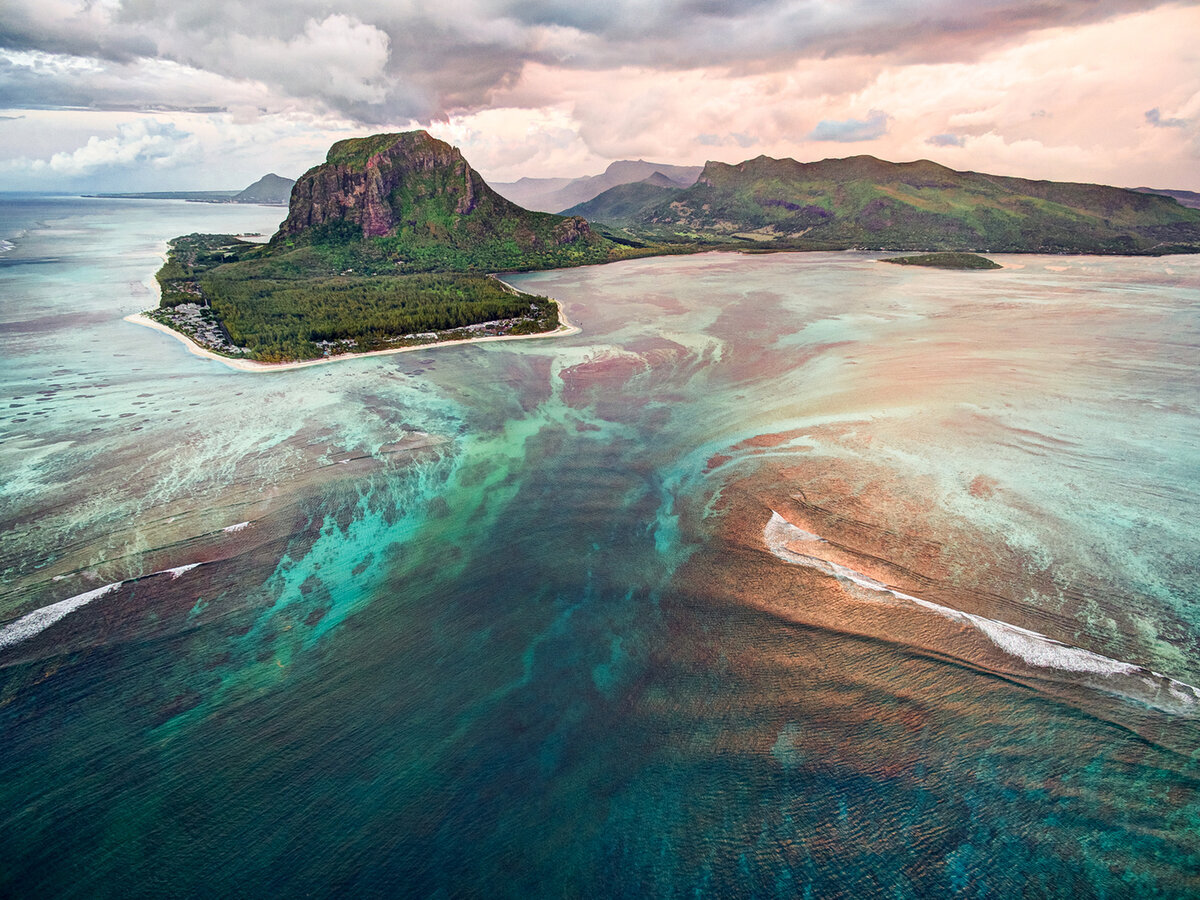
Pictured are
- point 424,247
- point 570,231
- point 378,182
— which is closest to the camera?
point 424,247

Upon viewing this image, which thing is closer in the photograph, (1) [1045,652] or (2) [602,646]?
(1) [1045,652]

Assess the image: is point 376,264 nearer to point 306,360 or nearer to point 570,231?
point 570,231

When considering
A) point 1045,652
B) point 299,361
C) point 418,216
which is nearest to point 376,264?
point 418,216

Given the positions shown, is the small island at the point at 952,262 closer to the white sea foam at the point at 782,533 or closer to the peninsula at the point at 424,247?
the peninsula at the point at 424,247

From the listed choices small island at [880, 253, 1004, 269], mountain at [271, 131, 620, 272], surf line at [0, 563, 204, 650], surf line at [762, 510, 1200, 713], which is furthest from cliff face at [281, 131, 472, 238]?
surf line at [762, 510, 1200, 713]

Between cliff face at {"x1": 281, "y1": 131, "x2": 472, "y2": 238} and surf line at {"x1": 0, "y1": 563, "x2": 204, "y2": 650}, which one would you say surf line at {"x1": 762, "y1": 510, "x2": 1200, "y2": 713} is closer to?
surf line at {"x1": 0, "y1": 563, "x2": 204, "y2": 650}

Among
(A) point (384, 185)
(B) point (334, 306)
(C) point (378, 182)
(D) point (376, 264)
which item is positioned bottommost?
(B) point (334, 306)

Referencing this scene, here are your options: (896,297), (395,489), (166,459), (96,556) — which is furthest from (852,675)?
(896,297)

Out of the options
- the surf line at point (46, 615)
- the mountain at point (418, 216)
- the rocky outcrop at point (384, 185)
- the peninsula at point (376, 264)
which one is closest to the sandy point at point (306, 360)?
the peninsula at point (376, 264)
